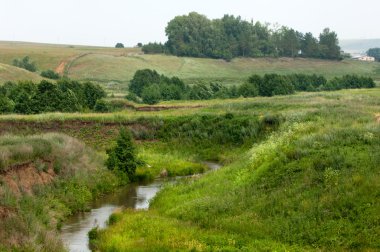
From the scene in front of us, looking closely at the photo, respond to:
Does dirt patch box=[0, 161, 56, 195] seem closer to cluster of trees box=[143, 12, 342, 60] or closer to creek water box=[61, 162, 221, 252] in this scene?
creek water box=[61, 162, 221, 252]

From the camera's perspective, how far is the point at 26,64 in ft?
452

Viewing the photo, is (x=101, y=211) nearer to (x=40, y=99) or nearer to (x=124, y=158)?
(x=124, y=158)

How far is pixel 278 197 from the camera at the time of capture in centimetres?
2884

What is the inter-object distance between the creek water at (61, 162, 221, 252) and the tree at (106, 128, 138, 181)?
71.7 inches

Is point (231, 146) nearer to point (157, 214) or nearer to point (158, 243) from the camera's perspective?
point (157, 214)

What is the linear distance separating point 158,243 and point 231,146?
111ft

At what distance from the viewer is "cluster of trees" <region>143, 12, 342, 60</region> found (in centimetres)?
16850

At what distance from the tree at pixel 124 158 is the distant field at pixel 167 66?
81.0 metres

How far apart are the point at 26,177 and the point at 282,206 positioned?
16.3 m

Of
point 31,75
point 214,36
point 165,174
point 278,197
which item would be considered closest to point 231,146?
point 165,174

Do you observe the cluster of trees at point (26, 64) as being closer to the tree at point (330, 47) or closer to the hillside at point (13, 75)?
the hillside at point (13, 75)

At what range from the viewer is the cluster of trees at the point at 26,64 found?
136 meters

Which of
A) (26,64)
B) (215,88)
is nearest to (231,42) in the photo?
(26,64)

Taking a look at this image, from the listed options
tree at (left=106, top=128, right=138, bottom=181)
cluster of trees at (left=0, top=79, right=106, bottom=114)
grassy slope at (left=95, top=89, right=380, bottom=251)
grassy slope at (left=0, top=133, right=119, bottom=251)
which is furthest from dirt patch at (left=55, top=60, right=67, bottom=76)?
grassy slope at (left=95, top=89, right=380, bottom=251)
